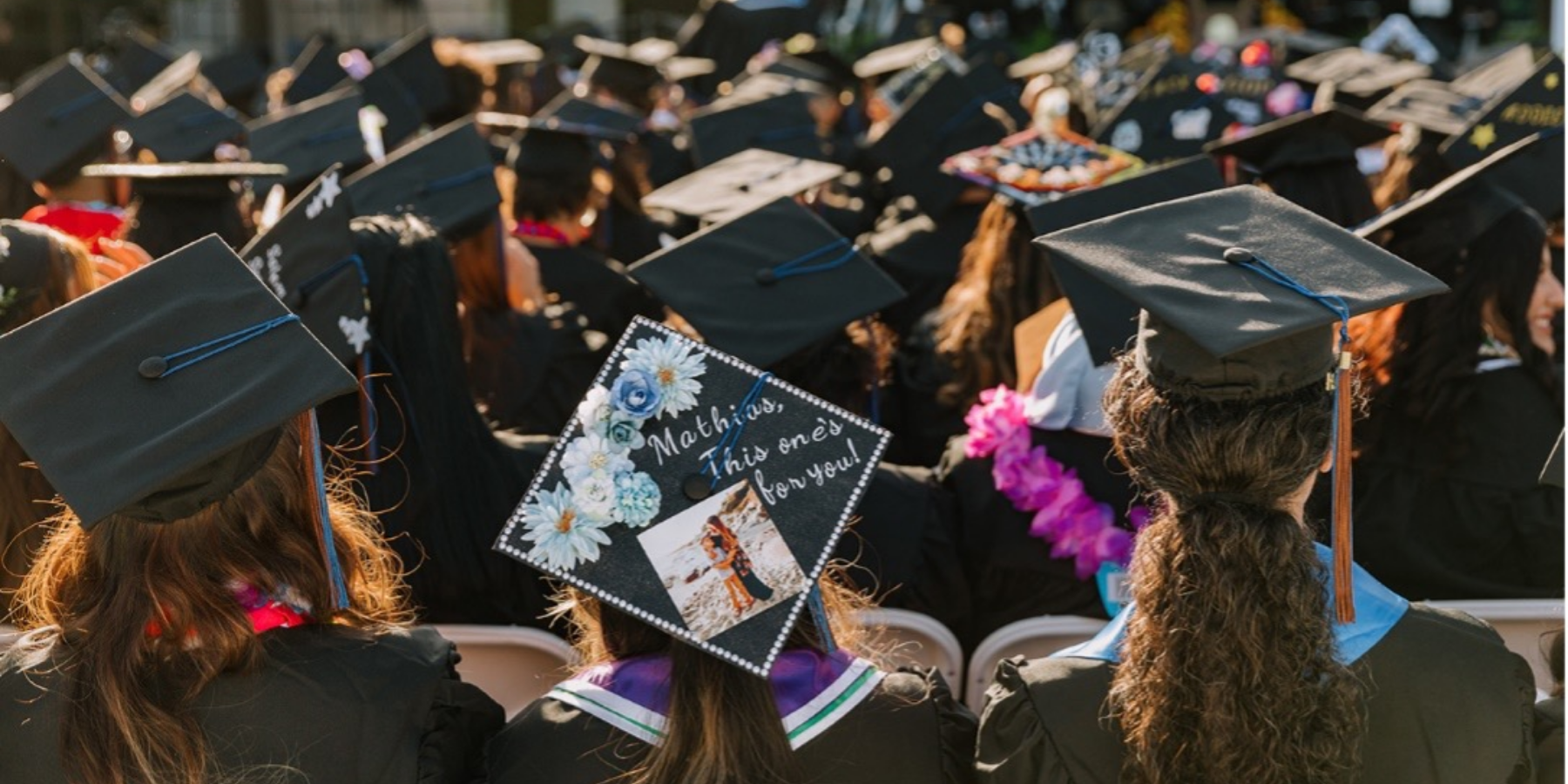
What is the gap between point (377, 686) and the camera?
1964 millimetres

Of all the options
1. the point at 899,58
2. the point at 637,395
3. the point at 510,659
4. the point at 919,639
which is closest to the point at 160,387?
the point at 637,395


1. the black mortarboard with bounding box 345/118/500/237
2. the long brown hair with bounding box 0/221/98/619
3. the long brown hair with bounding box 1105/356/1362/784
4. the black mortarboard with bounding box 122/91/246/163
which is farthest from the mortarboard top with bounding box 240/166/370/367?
the black mortarboard with bounding box 122/91/246/163

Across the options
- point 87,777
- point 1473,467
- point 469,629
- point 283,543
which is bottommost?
point 1473,467

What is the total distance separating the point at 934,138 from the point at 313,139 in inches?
89.1

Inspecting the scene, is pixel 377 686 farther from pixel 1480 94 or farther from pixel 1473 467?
pixel 1480 94

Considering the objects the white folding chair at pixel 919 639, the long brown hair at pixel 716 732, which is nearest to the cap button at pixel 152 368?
the long brown hair at pixel 716 732

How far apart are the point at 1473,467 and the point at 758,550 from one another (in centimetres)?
199

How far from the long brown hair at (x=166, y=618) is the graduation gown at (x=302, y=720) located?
2 cm

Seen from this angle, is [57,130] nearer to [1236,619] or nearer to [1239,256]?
[1239,256]

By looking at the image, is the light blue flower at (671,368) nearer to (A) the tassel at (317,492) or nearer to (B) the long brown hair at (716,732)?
(B) the long brown hair at (716,732)

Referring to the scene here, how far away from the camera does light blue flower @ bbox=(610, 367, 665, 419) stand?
194 cm

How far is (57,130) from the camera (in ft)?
17.3

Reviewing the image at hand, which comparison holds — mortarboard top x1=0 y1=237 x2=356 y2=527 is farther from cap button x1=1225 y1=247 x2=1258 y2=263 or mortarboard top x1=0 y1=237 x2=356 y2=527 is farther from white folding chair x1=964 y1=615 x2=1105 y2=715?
white folding chair x1=964 y1=615 x2=1105 y2=715

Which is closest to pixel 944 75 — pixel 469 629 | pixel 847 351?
pixel 847 351
